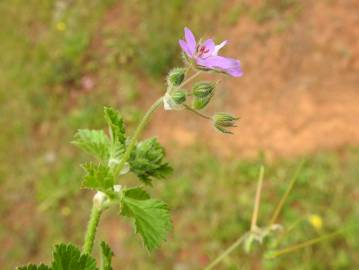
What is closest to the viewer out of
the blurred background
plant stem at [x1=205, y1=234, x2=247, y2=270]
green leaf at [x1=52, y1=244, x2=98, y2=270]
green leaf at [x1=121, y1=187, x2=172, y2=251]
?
green leaf at [x1=52, y1=244, x2=98, y2=270]

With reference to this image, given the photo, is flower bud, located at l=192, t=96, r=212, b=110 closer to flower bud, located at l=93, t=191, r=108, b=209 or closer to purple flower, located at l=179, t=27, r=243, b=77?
purple flower, located at l=179, t=27, r=243, b=77

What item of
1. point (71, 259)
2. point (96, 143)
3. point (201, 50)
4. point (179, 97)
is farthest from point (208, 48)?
point (71, 259)

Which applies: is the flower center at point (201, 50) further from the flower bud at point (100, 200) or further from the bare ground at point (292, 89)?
the bare ground at point (292, 89)

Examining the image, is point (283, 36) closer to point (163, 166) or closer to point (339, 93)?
point (339, 93)

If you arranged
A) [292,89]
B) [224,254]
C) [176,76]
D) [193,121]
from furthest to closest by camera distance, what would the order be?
[193,121] → [292,89] → [224,254] → [176,76]

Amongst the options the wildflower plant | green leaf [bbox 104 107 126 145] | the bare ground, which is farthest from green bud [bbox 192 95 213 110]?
the bare ground

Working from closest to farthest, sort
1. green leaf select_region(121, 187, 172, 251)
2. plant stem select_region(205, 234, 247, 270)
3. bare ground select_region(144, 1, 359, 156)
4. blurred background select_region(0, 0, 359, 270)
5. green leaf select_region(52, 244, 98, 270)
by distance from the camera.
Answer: green leaf select_region(52, 244, 98, 270)
green leaf select_region(121, 187, 172, 251)
plant stem select_region(205, 234, 247, 270)
blurred background select_region(0, 0, 359, 270)
bare ground select_region(144, 1, 359, 156)

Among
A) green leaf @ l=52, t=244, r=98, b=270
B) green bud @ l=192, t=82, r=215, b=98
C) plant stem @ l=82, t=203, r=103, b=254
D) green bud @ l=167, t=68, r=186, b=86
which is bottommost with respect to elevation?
green leaf @ l=52, t=244, r=98, b=270

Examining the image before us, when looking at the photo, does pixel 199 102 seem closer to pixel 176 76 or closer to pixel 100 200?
pixel 176 76
